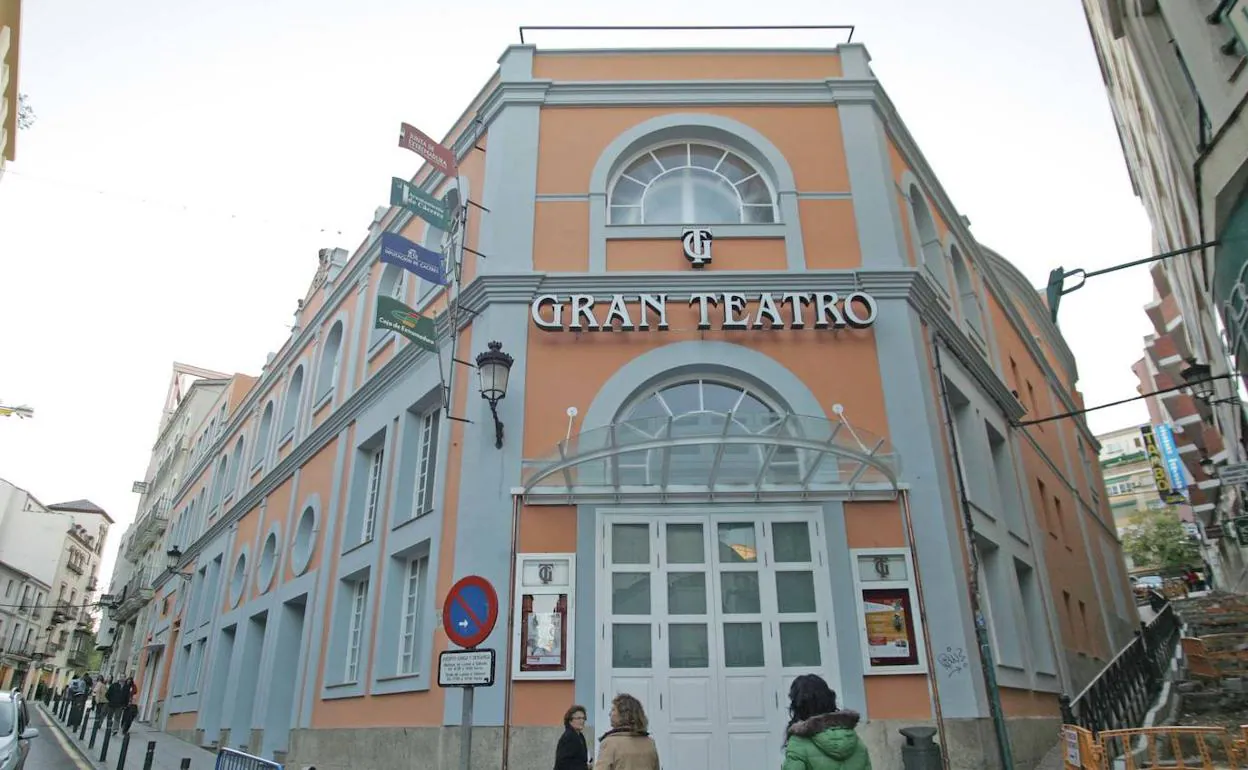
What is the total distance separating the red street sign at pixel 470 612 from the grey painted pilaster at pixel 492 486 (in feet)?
7.89

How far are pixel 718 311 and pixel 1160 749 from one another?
6.61 m

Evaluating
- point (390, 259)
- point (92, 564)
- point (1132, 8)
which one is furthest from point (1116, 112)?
point (92, 564)

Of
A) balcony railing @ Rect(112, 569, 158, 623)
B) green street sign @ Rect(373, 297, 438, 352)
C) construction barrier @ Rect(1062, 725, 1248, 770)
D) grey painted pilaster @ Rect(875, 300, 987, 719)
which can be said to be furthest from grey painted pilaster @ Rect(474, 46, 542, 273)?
balcony railing @ Rect(112, 569, 158, 623)

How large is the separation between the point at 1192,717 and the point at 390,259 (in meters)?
12.6

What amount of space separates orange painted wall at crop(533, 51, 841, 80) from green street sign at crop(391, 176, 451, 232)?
293 cm

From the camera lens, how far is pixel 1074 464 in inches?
863

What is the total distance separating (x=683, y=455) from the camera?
879 cm

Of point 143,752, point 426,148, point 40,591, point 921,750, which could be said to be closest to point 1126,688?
point 921,750

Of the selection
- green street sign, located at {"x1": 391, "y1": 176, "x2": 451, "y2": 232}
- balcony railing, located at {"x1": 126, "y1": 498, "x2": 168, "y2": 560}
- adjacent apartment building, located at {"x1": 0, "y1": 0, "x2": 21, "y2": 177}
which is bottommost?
green street sign, located at {"x1": 391, "y1": 176, "x2": 451, "y2": 232}

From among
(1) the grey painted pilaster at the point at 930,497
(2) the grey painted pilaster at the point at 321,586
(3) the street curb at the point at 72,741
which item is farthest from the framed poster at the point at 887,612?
(3) the street curb at the point at 72,741

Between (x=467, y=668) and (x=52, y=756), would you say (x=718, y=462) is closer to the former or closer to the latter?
(x=467, y=668)

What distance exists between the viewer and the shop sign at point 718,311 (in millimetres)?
10273

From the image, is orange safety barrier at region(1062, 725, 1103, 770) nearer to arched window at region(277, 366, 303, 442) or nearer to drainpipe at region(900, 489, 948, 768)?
drainpipe at region(900, 489, 948, 768)

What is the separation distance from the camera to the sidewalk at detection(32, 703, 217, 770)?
46.6 ft
